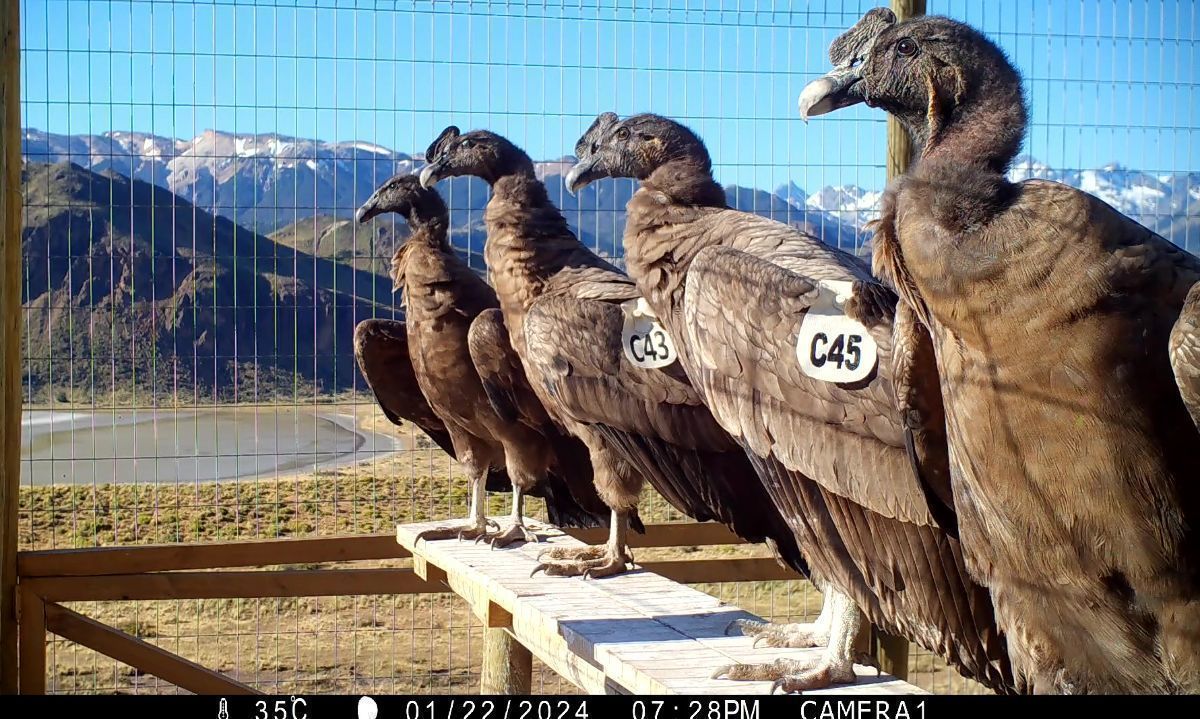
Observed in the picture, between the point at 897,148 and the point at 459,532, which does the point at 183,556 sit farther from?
the point at 897,148

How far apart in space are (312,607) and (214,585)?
12.8ft

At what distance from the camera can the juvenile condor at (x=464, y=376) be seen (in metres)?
4.83

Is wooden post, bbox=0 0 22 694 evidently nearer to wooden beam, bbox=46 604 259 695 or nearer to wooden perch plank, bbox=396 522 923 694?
wooden beam, bbox=46 604 259 695

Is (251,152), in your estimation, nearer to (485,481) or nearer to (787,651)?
(485,481)

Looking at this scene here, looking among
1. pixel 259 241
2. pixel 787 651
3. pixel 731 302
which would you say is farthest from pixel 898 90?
pixel 259 241

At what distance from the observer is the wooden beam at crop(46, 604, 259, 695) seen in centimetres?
486

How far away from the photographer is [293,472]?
245 inches

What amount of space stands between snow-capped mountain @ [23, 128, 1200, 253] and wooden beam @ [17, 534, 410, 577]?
1489mm

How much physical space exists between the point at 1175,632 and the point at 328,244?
529 centimetres

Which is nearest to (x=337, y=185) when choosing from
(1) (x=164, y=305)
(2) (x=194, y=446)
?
(1) (x=164, y=305)

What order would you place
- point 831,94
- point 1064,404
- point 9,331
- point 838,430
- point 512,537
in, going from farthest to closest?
point 512,537
point 9,331
point 838,430
point 831,94
point 1064,404

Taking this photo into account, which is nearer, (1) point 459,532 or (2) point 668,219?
(2) point 668,219

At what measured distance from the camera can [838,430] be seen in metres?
2.89

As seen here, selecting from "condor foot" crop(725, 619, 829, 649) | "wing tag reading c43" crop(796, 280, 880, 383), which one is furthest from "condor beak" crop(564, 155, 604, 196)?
"condor foot" crop(725, 619, 829, 649)
